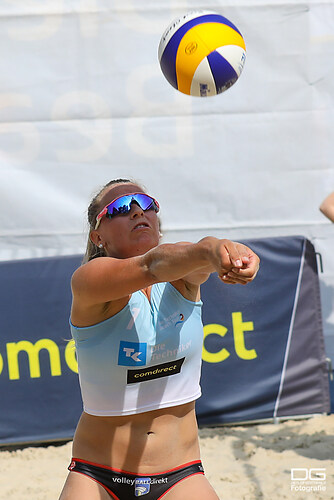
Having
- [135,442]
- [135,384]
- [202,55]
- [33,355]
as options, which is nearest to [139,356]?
[135,384]

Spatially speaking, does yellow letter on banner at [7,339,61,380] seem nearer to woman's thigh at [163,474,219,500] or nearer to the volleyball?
the volleyball

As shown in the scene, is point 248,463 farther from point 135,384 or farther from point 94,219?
point 94,219

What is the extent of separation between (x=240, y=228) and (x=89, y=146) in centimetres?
135

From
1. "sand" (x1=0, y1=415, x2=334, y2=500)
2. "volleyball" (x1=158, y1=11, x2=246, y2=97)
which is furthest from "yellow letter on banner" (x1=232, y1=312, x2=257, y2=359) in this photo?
"volleyball" (x1=158, y1=11, x2=246, y2=97)

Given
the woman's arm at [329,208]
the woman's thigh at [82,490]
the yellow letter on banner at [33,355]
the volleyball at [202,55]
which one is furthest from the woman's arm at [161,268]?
the yellow letter on banner at [33,355]

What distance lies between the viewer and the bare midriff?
82.0 inches

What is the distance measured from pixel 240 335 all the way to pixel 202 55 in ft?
8.02

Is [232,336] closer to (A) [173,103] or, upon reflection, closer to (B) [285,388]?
(B) [285,388]

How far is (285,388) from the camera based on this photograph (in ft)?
15.9

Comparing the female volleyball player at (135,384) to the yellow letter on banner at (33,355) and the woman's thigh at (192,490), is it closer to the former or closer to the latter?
the woman's thigh at (192,490)

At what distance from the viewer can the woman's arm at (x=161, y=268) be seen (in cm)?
156

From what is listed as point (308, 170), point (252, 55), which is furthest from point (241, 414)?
point (252, 55)

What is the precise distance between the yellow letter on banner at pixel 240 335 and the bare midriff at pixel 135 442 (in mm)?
2697

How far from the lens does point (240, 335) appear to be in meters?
4.80
